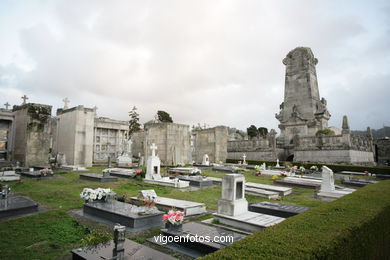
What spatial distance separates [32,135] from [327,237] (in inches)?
776

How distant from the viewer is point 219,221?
6508mm

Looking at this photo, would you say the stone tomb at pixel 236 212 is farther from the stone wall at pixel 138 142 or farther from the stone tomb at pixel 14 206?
the stone wall at pixel 138 142

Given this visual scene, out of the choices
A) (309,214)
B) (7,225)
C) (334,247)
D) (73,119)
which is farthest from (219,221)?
(73,119)

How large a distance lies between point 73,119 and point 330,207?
68.0 feet

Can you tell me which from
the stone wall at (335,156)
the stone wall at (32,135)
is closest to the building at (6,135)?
the stone wall at (32,135)

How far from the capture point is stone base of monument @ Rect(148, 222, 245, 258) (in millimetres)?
4555

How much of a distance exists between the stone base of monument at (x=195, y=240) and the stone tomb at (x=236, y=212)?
2.35 ft

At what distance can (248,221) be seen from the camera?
6.08 meters

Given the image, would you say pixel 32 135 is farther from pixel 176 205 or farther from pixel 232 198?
pixel 232 198

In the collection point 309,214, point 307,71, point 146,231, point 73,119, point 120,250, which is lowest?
point 146,231

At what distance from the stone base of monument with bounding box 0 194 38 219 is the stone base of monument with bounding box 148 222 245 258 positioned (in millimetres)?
4231

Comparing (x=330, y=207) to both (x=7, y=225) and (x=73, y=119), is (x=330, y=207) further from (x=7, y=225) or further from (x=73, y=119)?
(x=73, y=119)

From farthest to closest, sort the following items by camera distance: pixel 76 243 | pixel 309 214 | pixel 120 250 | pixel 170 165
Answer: pixel 170 165 → pixel 76 243 → pixel 309 214 → pixel 120 250

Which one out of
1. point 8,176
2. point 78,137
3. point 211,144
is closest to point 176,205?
point 8,176
